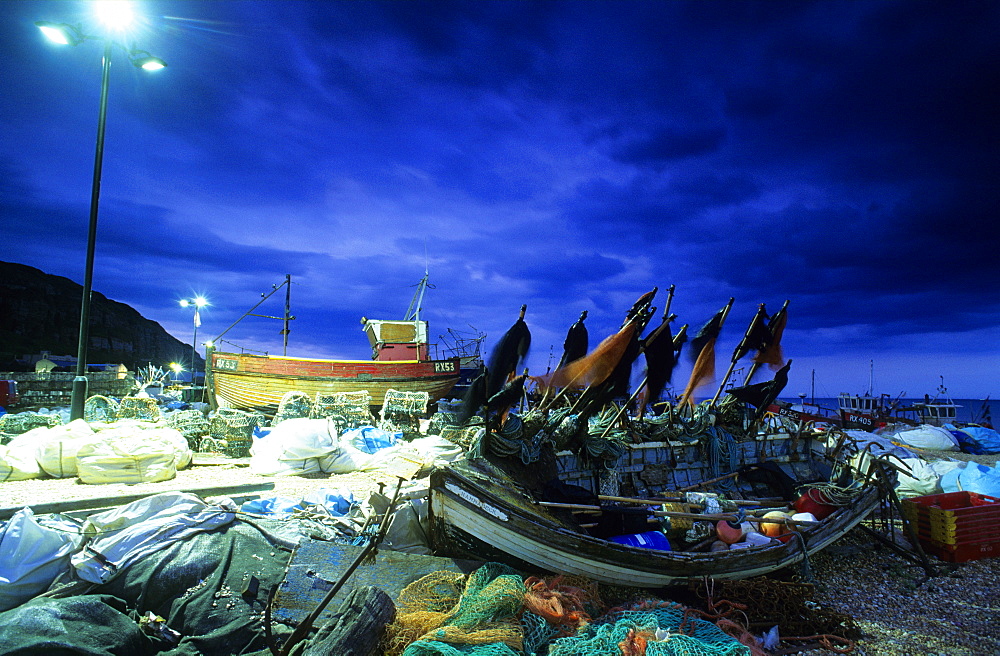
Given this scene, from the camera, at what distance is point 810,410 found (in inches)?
1314

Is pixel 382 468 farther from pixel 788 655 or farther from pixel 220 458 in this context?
pixel 788 655

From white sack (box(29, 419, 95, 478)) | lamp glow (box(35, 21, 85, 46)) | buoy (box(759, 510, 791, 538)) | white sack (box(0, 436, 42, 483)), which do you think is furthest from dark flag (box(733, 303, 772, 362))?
lamp glow (box(35, 21, 85, 46))

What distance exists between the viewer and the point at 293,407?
16766mm

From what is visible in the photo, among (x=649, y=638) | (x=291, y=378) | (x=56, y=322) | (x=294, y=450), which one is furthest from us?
(x=56, y=322)

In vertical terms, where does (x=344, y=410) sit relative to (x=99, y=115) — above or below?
below

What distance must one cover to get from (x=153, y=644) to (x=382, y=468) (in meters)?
7.86

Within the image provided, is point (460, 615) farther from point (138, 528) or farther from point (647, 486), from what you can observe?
point (647, 486)

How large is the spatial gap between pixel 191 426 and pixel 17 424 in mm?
3595

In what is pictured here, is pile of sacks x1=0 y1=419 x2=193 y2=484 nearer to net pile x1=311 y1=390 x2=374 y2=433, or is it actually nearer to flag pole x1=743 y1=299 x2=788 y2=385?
net pile x1=311 y1=390 x2=374 y2=433

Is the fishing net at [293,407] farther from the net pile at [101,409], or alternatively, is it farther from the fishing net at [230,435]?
the net pile at [101,409]

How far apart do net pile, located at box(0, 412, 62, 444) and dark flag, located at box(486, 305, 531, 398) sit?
11696 mm

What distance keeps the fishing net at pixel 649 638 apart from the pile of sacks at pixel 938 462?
564 cm

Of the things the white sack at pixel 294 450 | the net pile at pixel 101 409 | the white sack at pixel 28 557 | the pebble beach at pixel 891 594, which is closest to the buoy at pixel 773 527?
the pebble beach at pixel 891 594

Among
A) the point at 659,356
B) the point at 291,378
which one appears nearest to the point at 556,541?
the point at 659,356
